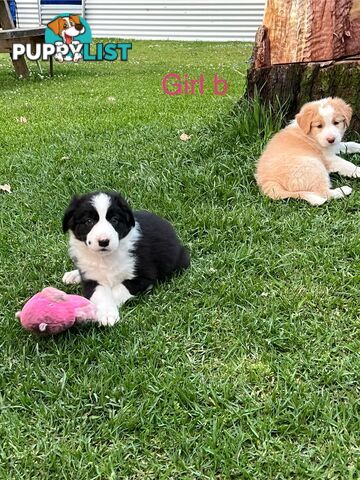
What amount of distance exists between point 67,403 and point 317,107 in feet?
9.74

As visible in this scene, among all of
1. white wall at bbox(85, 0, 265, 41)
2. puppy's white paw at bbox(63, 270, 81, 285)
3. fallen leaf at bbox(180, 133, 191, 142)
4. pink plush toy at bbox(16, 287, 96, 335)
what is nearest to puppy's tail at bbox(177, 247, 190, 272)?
puppy's white paw at bbox(63, 270, 81, 285)

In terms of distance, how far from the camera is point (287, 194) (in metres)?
4.09

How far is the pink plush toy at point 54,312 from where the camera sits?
258 cm

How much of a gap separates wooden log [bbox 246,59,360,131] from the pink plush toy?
299 centimetres

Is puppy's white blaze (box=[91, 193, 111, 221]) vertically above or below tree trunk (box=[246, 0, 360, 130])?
below

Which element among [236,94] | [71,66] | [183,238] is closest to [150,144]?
[183,238]

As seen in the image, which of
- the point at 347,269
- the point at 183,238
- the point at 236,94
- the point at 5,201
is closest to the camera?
the point at 347,269

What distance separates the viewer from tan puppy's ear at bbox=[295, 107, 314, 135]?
426cm

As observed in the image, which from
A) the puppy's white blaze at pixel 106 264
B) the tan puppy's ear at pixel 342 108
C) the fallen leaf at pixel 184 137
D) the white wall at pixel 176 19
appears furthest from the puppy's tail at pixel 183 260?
the white wall at pixel 176 19

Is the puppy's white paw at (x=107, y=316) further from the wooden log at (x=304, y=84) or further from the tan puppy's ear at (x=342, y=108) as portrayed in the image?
the wooden log at (x=304, y=84)

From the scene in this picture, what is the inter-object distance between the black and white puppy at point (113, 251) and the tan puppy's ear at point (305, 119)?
1627mm

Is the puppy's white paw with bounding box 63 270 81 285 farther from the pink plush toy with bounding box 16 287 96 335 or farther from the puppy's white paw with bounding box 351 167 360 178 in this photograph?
the puppy's white paw with bounding box 351 167 360 178

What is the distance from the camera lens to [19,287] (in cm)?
322

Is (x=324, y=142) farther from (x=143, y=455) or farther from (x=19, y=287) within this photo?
(x=143, y=455)
